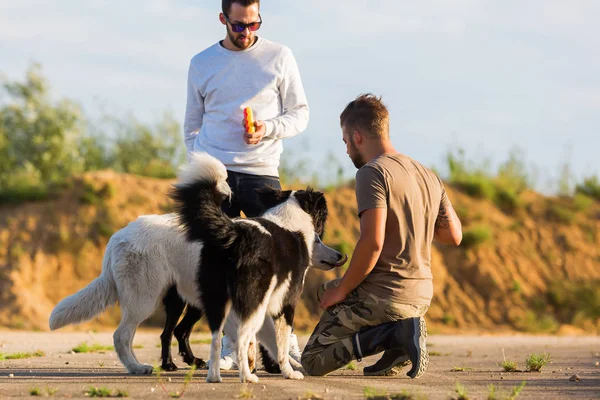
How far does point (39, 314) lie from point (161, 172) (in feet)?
19.0

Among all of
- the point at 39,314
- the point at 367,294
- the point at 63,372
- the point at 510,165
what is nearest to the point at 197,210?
the point at 367,294

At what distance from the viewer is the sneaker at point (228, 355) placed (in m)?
6.50

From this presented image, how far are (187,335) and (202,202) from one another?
1.85m

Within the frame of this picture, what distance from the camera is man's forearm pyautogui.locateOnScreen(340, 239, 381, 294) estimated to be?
5.46 m

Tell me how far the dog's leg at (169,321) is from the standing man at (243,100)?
0.47m

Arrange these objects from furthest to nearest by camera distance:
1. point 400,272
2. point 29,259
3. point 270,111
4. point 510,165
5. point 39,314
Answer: point 510,165, point 29,259, point 39,314, point 270,111, point 400,272

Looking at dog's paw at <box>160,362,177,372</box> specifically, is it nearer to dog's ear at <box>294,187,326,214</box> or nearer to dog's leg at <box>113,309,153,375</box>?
dog's leg at <box>113,309,153,375</box>

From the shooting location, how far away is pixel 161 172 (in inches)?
820

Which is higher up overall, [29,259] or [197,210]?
[197,210]

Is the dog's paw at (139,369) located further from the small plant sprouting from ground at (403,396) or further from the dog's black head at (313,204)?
the small plant sprouting from ground at (403,396)

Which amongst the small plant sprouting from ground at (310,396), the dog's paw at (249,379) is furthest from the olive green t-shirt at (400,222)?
the small plant sprouting from ground at (310,396)

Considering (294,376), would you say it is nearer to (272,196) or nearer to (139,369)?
(139,369)

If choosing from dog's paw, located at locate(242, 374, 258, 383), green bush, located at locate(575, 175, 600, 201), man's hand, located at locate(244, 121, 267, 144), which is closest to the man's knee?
dog's paw, located at locate(242, 374, 258, 383)

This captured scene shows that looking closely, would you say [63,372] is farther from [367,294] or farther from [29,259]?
[29,259]
